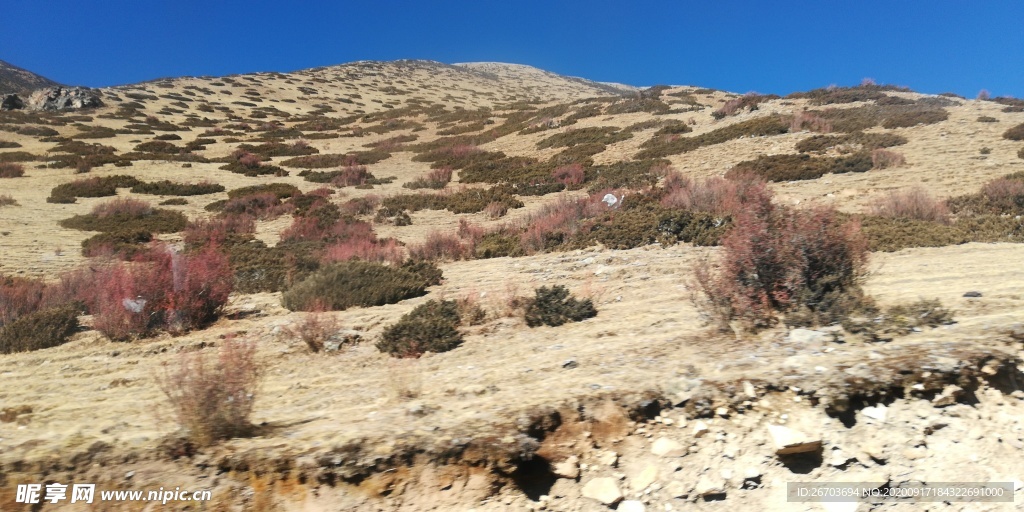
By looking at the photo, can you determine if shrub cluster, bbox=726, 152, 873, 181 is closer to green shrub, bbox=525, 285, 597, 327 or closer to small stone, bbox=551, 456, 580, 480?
green shrub, bbox=525, 285, 597, 327

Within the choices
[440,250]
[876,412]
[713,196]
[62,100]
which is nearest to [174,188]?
[440,250]

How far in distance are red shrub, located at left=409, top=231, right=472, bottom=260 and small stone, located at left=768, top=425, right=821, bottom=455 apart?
8318mm

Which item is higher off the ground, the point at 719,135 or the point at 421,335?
the point at 719,135

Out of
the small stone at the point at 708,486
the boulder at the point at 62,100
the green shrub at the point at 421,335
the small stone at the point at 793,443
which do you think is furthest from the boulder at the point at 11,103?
the small stone at the point at 793,443

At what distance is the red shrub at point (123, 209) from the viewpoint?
48.5 ft

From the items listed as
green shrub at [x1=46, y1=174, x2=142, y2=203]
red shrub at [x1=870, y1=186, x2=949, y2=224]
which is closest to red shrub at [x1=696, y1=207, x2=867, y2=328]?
red shrub at [x1=870, y1=186, x2=949, y2=224]

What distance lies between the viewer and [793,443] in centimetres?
280

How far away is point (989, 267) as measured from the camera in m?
6.13

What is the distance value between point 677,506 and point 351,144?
109ft

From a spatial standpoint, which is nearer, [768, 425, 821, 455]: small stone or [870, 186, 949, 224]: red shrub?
[768, 425, 821, 455]: small stone

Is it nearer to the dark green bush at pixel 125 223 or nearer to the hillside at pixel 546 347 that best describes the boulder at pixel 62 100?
the hillside at pixel 546 347

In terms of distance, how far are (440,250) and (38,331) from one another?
21.3 ft

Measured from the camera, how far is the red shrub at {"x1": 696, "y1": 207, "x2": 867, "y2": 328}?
4465 mm

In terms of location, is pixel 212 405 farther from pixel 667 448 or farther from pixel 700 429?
pixel 700 429
